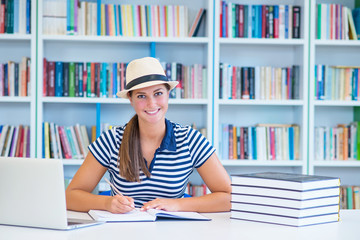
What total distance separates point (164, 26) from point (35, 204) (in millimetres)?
2305

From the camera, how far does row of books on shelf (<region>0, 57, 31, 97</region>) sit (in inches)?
136

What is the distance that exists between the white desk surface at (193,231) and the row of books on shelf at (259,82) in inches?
81.1

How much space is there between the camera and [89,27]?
11.5 feet

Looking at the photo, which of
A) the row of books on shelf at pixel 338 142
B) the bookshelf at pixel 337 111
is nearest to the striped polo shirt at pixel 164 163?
the row of books on shelf at pixel 338 142

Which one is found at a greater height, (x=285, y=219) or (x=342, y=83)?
A: (x=342, y=83)

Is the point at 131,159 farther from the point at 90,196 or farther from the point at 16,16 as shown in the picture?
the point at 16,16

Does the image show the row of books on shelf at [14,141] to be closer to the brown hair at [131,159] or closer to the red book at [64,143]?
the red book at [64,143]

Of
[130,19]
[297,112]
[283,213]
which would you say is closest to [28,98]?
[130,19]

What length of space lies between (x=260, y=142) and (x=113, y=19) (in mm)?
1385

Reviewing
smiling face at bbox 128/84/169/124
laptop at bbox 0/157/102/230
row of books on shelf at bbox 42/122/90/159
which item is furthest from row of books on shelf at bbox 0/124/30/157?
laptop at bbox 0/157/102/230

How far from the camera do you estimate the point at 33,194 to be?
1420 millimetres

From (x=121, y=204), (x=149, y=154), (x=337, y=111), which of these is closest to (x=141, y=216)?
(x=121, y=204)

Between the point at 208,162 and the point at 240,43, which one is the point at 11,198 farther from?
the point at 240,43

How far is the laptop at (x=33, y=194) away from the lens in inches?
55.0
